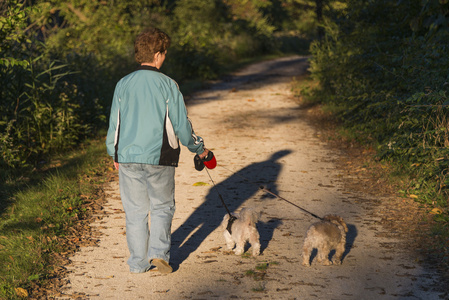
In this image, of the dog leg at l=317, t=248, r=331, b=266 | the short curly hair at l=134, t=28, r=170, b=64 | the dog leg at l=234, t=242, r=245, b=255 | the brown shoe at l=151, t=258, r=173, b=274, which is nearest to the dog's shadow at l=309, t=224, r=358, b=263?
the dog leg at l=317, t=248, r=331, b=266

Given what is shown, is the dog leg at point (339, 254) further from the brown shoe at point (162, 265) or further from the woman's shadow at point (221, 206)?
the brown shoe at point (162, 265)

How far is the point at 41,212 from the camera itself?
654 cm

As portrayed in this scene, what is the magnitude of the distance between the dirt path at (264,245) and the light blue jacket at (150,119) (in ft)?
3.66

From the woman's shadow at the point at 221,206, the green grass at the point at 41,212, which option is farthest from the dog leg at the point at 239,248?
the green grass at the point at 41,212

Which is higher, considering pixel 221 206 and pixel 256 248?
pixel 256 248

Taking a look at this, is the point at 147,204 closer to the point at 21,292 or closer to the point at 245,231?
Answer: the point at 245,231

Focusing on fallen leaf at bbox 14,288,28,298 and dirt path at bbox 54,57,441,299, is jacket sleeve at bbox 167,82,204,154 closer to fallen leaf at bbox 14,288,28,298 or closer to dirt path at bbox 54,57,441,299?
dirt path at bbox 54,57,441,299

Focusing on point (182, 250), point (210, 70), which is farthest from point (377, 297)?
point (210, 70)

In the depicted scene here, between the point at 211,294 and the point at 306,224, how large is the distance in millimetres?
2151

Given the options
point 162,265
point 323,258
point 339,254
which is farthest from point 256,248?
point 162,265

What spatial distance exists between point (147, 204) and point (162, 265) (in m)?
0.56

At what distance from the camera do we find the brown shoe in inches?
184

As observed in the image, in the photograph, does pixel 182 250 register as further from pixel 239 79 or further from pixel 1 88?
pixel 239 79

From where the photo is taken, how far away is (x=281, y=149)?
10.3 metres
